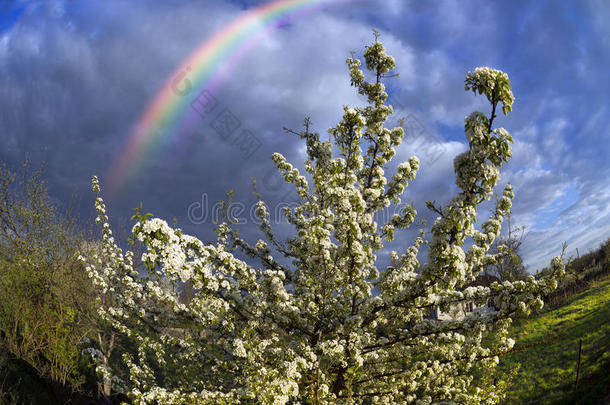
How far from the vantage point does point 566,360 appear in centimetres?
1580

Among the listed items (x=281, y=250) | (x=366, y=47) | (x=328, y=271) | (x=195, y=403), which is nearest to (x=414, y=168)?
(x=366, y=47)

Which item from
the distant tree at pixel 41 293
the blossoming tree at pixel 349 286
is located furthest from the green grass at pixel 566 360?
the distant tree at pixel 41 293

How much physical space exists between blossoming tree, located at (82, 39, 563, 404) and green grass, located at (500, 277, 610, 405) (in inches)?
101

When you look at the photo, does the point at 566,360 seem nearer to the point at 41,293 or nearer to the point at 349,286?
the point at 349,286

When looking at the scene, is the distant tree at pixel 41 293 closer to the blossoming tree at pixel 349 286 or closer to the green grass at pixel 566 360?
the blossoming tree at pixel 349 286

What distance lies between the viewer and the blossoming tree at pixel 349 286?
4453mm

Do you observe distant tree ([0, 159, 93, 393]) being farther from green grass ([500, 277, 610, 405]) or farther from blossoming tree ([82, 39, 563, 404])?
green grass ([500, 277, 610, 405])

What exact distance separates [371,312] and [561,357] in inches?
657

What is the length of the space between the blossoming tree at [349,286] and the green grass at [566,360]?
8.43 feet

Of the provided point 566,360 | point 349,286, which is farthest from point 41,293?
point 566,360

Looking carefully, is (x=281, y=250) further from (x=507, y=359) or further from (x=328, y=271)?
(x=507, y=359)

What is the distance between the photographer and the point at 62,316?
12.7 m

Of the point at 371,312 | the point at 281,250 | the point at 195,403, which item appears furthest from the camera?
the point at 281,250

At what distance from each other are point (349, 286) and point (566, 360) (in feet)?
54.1
